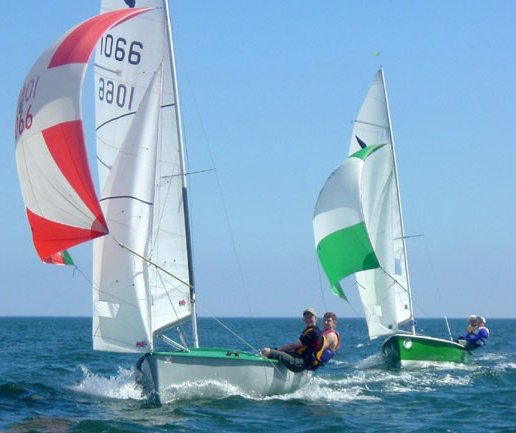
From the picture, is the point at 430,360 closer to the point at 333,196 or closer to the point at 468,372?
the point at 468,372

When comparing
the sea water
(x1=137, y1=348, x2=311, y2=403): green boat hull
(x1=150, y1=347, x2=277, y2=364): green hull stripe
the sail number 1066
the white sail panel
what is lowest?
the sea water

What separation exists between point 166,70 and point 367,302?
11.0 meters

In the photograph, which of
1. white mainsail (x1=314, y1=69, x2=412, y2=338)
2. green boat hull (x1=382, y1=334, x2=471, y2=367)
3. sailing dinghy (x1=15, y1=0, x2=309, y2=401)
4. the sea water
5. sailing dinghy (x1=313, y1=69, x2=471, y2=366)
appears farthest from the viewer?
white mainsail (x1=314, y1=69, x2=412, y2=338)

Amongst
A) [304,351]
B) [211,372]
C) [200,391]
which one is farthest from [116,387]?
[304,351]

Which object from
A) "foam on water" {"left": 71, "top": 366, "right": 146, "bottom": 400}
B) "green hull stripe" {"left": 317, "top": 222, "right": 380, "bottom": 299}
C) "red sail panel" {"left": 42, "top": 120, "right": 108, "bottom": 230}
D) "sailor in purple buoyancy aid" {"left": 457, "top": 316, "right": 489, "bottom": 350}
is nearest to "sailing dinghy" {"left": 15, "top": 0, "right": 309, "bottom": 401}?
"red sail panel" {"left": 42, "top": 120, "right": 108, "bottom": 230}

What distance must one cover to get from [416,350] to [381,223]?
13.2ft

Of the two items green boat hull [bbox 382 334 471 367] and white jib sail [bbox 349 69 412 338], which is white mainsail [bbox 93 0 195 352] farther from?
white jib sail [bbox 349 69 412 338]

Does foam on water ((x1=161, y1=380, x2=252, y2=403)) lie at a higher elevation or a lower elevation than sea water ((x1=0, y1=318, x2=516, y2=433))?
higher

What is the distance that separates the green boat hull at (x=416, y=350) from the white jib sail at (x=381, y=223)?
2.01 meters

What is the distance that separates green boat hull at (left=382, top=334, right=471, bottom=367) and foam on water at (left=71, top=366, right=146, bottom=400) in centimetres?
707

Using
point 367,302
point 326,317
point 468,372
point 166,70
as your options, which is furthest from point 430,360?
point 166,70

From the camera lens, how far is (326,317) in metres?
16.2

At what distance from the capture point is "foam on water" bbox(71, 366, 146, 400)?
16.1 metres

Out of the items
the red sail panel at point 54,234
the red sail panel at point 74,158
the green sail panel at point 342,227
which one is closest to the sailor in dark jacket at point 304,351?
the red sail panel at point 54,234
